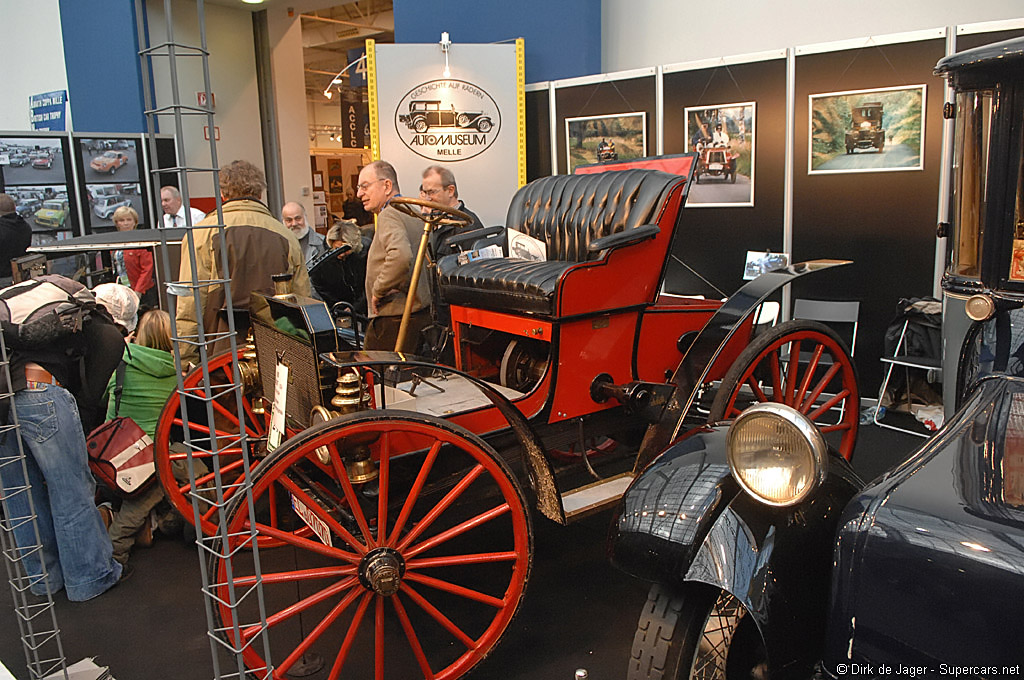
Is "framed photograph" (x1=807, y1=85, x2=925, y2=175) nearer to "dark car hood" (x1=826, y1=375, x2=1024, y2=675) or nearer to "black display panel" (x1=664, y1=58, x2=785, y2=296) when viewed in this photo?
"black display panel" (x1=664, y1=58, x2=785, y2=296)

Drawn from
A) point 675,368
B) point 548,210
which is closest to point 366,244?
point 548,210

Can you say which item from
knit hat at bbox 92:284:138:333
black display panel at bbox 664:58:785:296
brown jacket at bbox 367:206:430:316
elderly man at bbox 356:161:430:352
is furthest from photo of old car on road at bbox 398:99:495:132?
knit hat at bbox 92:284:138:333

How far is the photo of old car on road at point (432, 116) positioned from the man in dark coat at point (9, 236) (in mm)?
2929

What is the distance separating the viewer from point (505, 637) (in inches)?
94.3

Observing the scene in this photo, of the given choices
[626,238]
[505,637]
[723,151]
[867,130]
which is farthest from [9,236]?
[867,130]

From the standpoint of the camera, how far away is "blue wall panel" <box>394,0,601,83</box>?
6.83 meters

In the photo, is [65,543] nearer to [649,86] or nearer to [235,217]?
[235,217]

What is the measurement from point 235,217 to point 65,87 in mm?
7230

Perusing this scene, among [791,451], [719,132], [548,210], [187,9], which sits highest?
[187,9]

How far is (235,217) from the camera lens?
12.9ft

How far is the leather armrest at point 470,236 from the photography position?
12.1ft

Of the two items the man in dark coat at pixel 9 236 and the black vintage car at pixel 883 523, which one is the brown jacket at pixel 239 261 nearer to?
the man in dark coat at pixel 9 236

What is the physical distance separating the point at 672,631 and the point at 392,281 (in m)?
2.59

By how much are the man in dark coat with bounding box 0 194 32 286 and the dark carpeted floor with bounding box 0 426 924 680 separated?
3.05 meters
